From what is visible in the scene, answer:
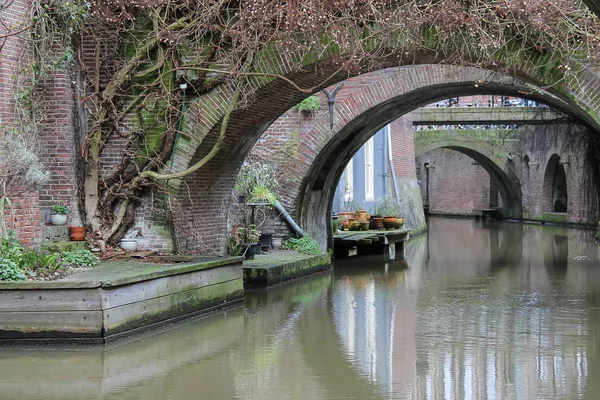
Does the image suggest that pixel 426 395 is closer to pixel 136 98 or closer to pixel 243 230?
pixel 136 98

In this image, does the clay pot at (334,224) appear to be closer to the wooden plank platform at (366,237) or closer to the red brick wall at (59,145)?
the wooden plank platform at (366,237)

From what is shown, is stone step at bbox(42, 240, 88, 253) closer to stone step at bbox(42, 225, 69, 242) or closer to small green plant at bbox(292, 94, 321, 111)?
stone step at bbox(42, 225, 69, 242)

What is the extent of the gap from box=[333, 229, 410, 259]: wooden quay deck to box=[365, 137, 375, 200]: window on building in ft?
11.0

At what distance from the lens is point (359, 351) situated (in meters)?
8.45

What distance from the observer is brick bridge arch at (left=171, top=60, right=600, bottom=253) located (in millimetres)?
11516

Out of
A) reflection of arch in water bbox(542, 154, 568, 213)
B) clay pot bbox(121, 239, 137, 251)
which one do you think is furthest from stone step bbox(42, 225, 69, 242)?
reflection of arch in water bbox(542, 154, 568, 213)

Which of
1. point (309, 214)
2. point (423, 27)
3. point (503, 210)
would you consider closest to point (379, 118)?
point (309, 214)

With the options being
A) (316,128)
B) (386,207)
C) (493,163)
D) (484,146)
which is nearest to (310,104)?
(316,128)

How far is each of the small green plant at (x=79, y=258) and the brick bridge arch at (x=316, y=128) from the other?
1.66 meters

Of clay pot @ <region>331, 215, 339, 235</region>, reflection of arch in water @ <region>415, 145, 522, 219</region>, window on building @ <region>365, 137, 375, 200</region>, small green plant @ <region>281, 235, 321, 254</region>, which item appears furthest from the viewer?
reflection of arch in water @ <region>415, 145, 522, 219</region>

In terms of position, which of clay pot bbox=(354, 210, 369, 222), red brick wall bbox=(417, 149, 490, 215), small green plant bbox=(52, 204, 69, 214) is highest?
red brick wall bbox=(417, 149, 490, 215)

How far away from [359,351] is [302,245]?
7.45 metres

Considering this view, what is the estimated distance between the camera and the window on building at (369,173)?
80.9 feet

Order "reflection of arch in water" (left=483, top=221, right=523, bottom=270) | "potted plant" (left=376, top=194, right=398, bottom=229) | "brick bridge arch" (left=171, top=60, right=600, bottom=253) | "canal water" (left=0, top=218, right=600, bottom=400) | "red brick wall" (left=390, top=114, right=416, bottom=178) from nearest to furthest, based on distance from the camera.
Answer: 1. "canal water" (left=0, top=218, right=600, bottom=400)
2. "brick bridge arch" (left=171, top=60, right=600, bottom=253)
3. "reflection of arch in water" (left=483, top=221, right=523, bottom=270)
4. "potted plant" (left=376, top=194, right=398, bottom=229)
5. "red brick wall" (left=390, top=114, right=416, bottom=178)
